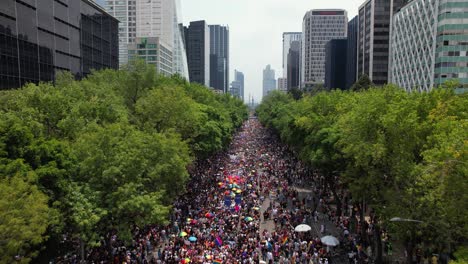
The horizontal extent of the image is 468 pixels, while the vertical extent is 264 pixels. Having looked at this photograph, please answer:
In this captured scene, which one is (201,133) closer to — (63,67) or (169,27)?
(63,67)

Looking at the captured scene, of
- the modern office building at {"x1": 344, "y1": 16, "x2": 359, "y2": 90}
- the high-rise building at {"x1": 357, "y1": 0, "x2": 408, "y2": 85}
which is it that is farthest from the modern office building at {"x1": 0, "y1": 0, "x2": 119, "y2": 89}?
the modern office building at {"x1": 344, "y1": 16, "x2": 359, "y2": 90}

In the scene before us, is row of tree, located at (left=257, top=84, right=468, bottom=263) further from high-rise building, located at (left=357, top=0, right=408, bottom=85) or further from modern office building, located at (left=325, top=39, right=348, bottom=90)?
modern office building, located at (left=325, top=39, right=348, bottom=90)

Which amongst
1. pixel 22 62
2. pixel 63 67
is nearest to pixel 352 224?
pixel 22 62

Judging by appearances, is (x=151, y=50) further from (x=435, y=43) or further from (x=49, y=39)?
(x=435, y=43)

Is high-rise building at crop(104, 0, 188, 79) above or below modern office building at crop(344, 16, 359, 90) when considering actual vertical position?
above

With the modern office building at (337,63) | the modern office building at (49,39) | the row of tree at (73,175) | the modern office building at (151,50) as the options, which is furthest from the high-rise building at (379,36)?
the row of tree at (73,175)

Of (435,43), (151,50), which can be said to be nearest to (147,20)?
(151,50)

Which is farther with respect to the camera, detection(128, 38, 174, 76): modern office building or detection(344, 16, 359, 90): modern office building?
detection(344, 16, 359, 90): modern office building

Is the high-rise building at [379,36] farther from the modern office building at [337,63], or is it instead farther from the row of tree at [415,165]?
the row of tree at [415,165]
